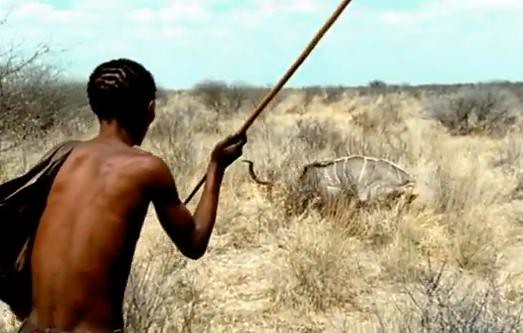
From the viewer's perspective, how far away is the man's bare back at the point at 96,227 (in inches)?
144

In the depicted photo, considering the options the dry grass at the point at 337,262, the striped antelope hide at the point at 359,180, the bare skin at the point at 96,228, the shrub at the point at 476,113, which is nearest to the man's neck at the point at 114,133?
the bare skin at the point at 96,228

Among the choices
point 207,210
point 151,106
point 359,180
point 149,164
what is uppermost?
point 151,106

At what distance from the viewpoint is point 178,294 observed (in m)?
8.20

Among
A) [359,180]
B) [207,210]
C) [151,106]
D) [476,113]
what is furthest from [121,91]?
[476,113]

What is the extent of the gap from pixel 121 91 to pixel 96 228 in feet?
1.62

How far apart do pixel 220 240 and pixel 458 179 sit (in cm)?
424

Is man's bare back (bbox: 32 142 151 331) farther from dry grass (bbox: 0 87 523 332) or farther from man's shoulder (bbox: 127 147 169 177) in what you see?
dry grass (bbox: 0 87 523 332)

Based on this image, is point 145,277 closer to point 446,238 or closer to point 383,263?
point 383,263

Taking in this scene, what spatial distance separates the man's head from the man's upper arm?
177 millimetres

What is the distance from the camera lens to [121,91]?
372 cm

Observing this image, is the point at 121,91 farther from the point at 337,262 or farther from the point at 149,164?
the point at 337,262

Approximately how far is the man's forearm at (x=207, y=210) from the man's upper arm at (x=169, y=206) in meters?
0.04

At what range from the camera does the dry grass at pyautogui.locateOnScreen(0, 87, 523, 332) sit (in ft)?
23.6

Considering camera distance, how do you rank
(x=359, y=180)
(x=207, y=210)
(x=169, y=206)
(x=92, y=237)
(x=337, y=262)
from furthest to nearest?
(x=359, y=180) < (x=337, y=262) < (x=207, y=210) < (x=169, y=206) < (x=92, y=237)
